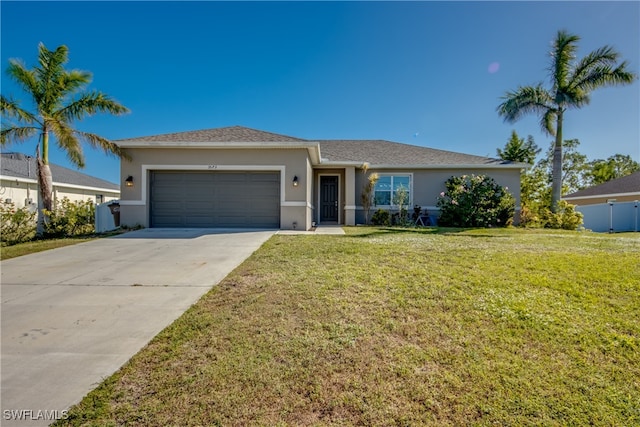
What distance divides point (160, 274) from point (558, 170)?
18.2 metres

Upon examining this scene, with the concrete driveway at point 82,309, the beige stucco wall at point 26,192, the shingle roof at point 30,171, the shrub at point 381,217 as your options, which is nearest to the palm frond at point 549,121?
the shrub at point 381,217

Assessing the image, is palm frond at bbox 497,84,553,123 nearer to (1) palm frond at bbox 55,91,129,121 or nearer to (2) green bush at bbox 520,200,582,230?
(2) green bush at bbox 520,200,582,230

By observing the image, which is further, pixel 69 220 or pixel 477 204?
pixel 477 204

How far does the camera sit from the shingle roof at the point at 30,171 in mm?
15438

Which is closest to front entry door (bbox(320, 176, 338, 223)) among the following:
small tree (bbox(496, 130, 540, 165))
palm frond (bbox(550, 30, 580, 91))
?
palm frond (bbox(550, 30, 580, 91))

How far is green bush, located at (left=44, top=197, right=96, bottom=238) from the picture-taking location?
31.6 ft

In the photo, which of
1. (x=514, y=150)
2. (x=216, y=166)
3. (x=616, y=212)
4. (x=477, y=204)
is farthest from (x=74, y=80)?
(x=616, y=212)

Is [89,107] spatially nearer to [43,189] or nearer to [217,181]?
[43,189]

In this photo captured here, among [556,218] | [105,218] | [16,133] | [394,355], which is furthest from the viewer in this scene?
[556,218]

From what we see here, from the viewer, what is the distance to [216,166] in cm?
1079

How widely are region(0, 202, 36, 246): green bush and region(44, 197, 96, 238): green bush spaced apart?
456mm

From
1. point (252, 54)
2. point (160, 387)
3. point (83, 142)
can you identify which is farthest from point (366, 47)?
point (160, 387)

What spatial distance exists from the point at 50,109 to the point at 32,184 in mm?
9533

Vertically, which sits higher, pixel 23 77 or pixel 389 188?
pixel 23 77
